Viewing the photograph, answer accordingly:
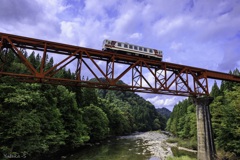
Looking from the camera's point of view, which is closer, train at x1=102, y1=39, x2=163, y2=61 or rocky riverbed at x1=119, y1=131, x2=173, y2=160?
train at x1=102, y1=39, x2=163, y2=61

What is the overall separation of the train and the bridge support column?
9.18 metres

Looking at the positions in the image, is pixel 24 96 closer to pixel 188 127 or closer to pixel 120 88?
pixel 120 88

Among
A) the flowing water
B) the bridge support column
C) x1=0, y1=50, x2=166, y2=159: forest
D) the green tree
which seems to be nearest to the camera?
x1=0, y1=50, x2=166, y2=159: forest

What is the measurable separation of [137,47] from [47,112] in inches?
656

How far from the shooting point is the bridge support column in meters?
27.5

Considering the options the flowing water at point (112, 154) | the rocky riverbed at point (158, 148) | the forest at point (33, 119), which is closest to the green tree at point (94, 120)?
the flowing water at point (112, 154)

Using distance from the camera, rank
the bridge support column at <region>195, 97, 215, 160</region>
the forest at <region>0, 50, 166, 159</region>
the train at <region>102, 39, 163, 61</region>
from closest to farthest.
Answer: the forest at <region>0, 50, 166, 159</region> → the train at <region>102, 39, 163, 61</region> → the bridge support column at <region>195, 97, 215, 160</region>

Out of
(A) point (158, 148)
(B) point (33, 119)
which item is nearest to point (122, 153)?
(A) point (158, 148)

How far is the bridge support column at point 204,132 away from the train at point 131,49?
9179 mm

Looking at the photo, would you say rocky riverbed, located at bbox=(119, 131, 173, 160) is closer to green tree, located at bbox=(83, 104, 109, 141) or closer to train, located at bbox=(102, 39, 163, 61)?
green tree, located at bbox=(83, 104, 109, 141)

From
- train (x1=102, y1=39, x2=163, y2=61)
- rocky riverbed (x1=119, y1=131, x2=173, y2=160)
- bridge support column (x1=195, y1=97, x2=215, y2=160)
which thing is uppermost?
train (x1=102, y1=39, x2=163, y2=61)

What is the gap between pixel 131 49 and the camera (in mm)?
27516

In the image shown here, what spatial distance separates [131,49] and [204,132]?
1554cm

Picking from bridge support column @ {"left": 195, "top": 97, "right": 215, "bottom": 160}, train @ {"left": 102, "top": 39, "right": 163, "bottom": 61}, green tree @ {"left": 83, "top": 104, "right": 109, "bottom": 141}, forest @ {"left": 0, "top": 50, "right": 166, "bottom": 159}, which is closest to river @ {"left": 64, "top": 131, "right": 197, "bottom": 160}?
forest @ {"left": 0, "top": 50, "right": 166, "bottom": 159}
